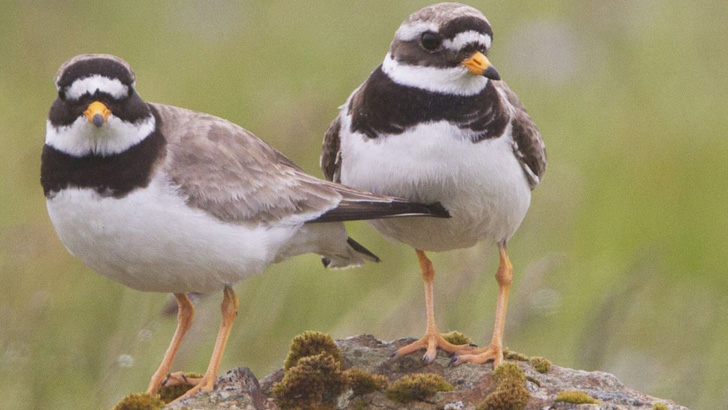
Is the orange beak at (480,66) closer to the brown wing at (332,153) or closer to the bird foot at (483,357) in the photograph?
the brown wing at (332,153)

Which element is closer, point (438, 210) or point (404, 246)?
point (438, 210)

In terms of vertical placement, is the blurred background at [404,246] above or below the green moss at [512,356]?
above

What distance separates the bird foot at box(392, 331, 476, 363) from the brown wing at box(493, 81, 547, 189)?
1279 millimetres

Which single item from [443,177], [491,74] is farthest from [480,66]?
[443,177]

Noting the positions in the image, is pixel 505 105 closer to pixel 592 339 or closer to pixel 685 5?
pixel 592 339

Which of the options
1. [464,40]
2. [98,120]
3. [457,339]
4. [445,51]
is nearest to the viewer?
[98,120]

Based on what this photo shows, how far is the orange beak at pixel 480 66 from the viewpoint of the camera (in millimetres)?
7473

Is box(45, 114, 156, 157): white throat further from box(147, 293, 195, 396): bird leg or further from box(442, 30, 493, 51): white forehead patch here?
box(442, 30, 493, 51): white forehead patch

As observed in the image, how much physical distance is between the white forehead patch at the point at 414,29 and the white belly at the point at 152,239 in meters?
1.63

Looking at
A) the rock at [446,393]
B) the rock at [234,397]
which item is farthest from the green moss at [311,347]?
the rock at [234,397]

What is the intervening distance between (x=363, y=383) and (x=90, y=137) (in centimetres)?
211

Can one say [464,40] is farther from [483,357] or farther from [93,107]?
[93,107]

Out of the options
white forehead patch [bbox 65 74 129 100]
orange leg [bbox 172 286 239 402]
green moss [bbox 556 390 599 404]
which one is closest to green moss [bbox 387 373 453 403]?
green moss [bbox 556 390 599 404]

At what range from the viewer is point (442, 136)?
7.72 metres
